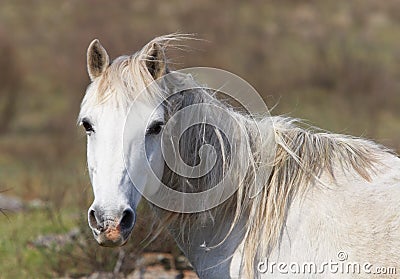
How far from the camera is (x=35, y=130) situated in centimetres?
2361

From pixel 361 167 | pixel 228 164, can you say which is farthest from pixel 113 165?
pixel 361 167

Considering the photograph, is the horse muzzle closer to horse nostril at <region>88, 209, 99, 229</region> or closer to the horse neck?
horse nostril at <region>88, 209, 99, 229</region>

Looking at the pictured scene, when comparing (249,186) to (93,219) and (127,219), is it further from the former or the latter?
(93,219)

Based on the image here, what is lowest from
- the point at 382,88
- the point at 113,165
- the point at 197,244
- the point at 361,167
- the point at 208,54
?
the point at 382,88

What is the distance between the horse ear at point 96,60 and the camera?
3523mm

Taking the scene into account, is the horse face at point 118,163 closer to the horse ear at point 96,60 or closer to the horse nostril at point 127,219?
the horse nostril at point 127,219

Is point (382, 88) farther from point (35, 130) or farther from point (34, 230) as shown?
point (34, 230)

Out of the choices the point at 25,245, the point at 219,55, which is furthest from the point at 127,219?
the point at 219,55

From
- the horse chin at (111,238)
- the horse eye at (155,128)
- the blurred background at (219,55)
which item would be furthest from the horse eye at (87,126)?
the blurred background at (219,55)

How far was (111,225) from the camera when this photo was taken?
305 centimetres

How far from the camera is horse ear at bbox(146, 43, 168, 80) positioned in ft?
11.3

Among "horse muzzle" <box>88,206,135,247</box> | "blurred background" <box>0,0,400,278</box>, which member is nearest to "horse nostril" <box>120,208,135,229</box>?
"horse muzzle" <box>88,206,135,247</box>

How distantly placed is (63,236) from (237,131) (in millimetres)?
3970

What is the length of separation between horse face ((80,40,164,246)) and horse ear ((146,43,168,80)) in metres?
0.21
